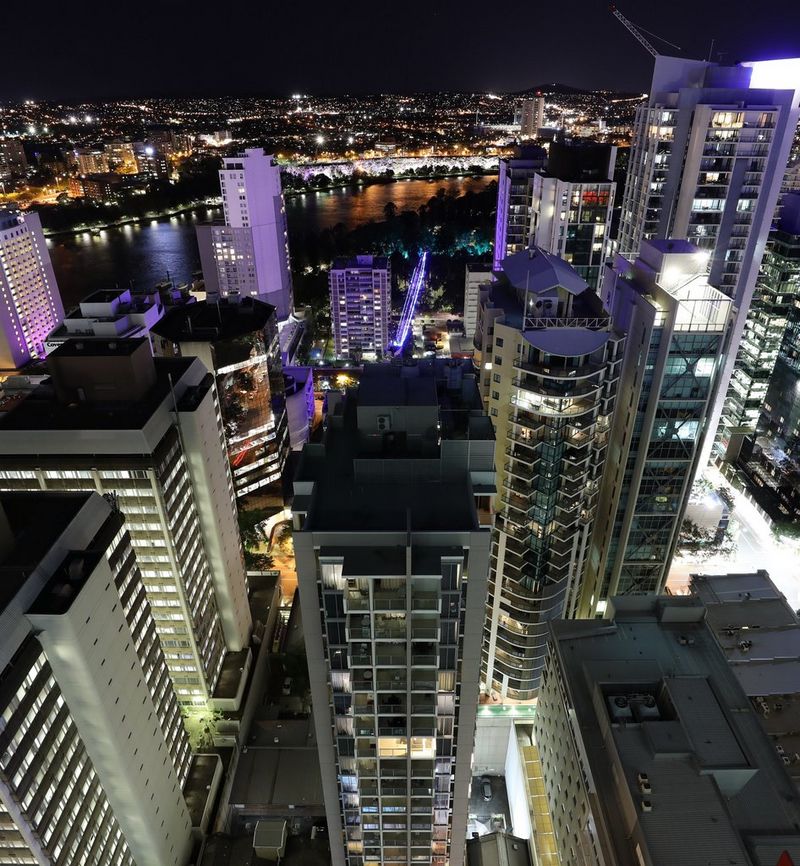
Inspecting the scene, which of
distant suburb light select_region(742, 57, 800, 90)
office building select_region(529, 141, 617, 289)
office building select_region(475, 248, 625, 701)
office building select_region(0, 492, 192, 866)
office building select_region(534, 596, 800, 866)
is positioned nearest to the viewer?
office building select_region(534, 596, 800, 866)

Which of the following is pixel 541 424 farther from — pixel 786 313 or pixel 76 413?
pixel 786 313

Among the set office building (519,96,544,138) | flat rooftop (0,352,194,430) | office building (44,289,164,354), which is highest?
office building (519,96,544,138)

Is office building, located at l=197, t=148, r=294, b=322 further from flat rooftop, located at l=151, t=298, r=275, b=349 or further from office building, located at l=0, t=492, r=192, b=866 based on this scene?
office building, located at l=0, t=492, r=192, b=866

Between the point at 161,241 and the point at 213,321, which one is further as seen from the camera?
the point at 161,241

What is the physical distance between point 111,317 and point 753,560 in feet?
204

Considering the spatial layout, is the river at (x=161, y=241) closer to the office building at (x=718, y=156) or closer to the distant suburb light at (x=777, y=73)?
the office building at (x=718, y=156)

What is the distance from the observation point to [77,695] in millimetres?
24594

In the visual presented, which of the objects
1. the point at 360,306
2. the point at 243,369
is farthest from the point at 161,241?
the point at 243,369

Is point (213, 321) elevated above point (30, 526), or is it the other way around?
point (30, 526)

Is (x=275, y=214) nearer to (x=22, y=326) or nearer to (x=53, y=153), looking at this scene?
(x=22, y=326)

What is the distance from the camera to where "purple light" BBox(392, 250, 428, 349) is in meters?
96.8

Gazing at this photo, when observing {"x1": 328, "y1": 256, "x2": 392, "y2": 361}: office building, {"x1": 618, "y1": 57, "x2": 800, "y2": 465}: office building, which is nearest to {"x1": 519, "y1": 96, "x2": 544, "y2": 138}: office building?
{"x1": 328, "y1": 256, "x2": 392, "y2": 361}: office building

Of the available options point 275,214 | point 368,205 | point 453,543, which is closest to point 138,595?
point 453,543

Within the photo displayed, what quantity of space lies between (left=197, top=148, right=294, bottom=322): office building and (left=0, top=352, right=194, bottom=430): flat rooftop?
202 ft
